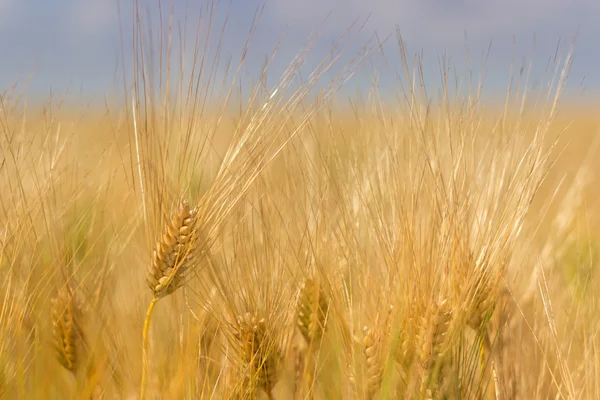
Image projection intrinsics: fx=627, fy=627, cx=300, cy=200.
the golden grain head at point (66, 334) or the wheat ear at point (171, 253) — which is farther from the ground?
the wheat ear at point (171, 253)

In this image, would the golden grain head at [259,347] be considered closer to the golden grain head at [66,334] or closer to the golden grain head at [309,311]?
the golden grain head at [309,311]

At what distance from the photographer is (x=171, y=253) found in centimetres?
105

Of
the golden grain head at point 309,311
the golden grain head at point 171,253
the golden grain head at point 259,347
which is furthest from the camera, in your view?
the golden grain head at point 309,311

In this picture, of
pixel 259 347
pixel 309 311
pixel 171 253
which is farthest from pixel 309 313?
pixel 171 253

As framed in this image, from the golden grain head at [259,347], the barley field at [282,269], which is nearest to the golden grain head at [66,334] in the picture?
the barley field at [282,269]

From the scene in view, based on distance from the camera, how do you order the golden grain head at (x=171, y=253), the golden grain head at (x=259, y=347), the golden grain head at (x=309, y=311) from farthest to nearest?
the golden grain head at (x=309, y=311) < the golden grain head at (x=259, y=347) < the golden grain head at (x=171, y=253)

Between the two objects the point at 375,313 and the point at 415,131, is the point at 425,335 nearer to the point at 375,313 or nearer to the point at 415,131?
the point at 375,313

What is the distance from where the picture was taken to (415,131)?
1.24m

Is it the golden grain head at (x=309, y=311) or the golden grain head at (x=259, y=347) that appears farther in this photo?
the golden grain head at (x=309, y=311)

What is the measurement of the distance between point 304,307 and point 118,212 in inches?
23.4

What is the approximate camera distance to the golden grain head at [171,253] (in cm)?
104

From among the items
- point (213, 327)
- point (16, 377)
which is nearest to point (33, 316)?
point (16, 377)

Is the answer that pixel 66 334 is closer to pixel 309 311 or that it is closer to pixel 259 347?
pixel 259 347

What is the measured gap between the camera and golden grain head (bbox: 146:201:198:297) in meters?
1.04
